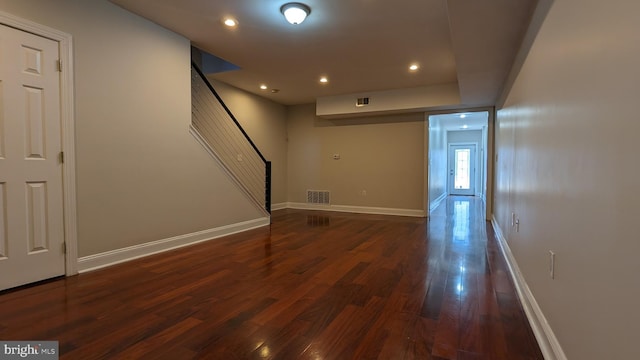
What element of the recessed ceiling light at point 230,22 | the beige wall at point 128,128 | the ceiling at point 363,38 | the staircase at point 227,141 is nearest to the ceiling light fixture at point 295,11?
the ceiling at point 363,38

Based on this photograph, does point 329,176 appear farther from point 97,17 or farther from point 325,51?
point 97,17

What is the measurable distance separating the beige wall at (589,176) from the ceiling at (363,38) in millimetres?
673

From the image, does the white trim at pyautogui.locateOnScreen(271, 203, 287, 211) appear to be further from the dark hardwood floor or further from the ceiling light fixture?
the ceiling light fixture

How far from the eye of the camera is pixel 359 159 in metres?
7.25

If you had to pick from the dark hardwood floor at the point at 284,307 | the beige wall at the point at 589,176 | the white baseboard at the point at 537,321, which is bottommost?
the dark hardwood floor at the point at 284,307

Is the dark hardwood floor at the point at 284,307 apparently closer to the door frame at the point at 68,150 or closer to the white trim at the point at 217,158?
the door frame at the point at 68,150

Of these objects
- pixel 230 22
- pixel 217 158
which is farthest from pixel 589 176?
pixel 217 158

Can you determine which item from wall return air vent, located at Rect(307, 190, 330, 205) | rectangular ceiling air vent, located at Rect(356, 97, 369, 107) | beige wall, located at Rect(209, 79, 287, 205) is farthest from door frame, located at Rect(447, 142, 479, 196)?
beige wall, located at Rect(209, 79, 287, 205)

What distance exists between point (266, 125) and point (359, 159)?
225 centimetres

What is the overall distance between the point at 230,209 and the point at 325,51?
261 centimetres

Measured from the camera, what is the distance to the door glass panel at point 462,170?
483 inches

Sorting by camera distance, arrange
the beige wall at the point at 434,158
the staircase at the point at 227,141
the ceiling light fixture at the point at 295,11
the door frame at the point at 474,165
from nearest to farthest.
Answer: the ceiling light fixture at the point at 295,11 → the staircase at the point at 227,141 → the beige wall at the point at 434,158 → the door frame at the point at 474,165

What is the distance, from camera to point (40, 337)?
182 centimetres

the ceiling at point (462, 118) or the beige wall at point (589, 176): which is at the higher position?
the ceiling at point (462, 118)
